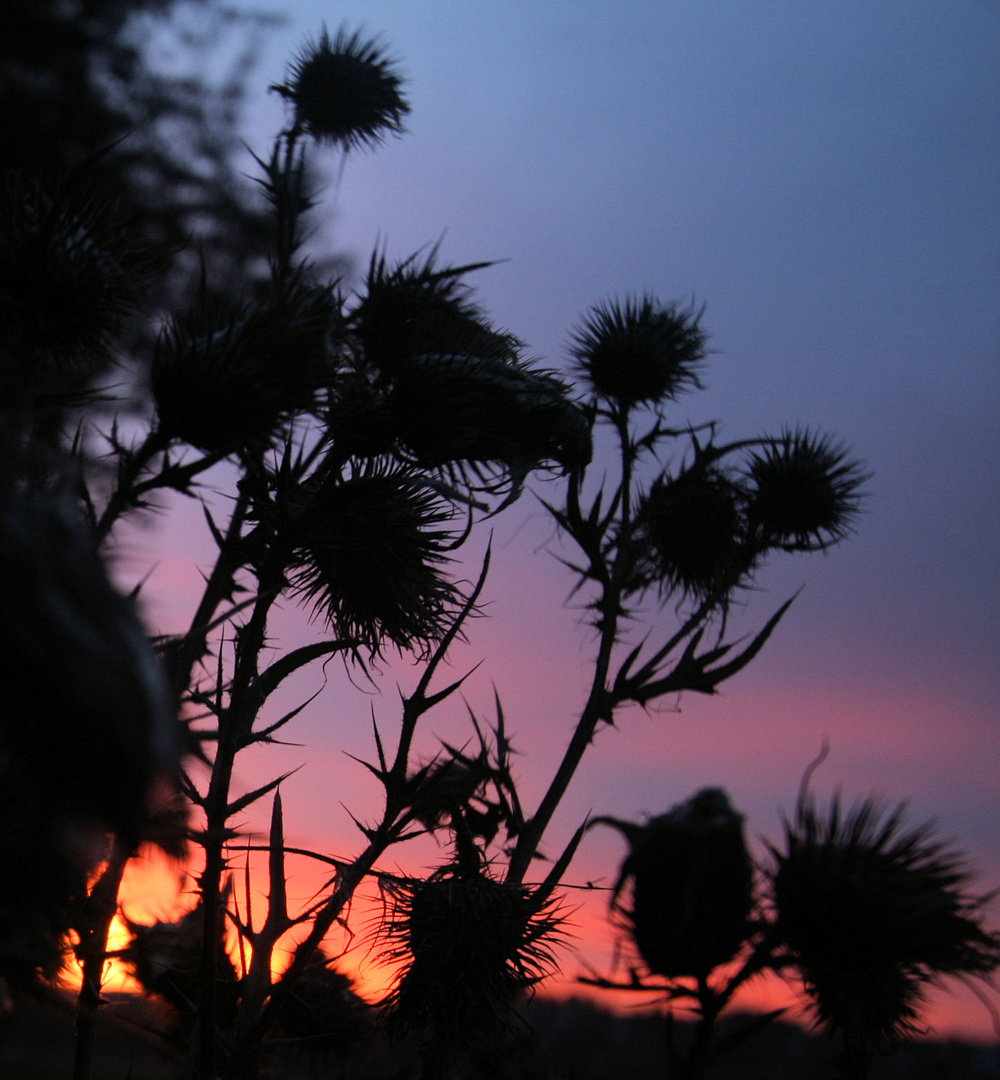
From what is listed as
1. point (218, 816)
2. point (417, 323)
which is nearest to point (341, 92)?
point (417, 323)

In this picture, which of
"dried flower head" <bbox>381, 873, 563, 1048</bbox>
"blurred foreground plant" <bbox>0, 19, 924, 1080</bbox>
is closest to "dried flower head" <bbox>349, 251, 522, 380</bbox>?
"blurred foreground plant" <bbox>0, 19, 924, 1080</bbox>

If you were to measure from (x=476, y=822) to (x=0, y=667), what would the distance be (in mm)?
2808

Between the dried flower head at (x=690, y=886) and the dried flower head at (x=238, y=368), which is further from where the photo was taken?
the dried flower head at (x=690, y=886)

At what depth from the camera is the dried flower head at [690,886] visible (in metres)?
2.94

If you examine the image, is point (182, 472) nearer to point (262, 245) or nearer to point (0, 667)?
point (0, 667)

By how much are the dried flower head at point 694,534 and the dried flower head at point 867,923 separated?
2111 mm

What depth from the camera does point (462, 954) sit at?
10.0 ft

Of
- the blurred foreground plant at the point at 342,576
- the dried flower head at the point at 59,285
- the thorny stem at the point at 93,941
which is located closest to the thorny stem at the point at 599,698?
the blurred foreground plant at the point at 342,576

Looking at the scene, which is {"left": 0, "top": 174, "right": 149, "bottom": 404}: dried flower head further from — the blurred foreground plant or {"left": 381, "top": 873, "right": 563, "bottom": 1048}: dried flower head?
{"left": 381, "top": 873, "right": 563, "bottom": 1048}: dried flower head

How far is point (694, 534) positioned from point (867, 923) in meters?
2.98

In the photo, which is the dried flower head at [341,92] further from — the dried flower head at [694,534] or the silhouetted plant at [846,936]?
the silhouetted plant at [846,936]

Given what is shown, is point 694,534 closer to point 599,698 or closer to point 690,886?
point 599,698

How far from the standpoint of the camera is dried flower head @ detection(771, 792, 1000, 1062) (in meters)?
2.42

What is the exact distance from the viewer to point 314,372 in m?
3.08
